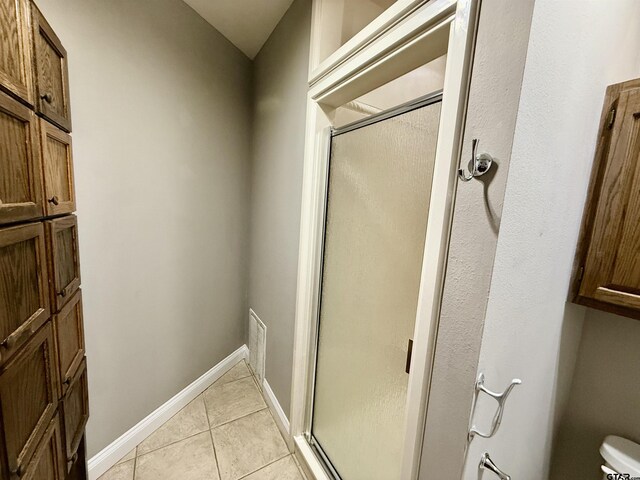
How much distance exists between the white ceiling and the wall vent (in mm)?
1990

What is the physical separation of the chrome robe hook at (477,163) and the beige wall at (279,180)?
0.96 meters

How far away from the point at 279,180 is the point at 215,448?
1.64 metres

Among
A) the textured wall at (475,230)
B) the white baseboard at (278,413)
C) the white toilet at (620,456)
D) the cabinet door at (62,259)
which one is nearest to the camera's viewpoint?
the textured wall at (475,230)

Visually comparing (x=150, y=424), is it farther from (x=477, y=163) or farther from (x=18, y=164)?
(x=477, y=163)

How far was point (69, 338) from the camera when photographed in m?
0.98

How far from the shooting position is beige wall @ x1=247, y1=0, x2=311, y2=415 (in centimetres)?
146

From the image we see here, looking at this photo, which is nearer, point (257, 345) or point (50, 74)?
point (50, 74)

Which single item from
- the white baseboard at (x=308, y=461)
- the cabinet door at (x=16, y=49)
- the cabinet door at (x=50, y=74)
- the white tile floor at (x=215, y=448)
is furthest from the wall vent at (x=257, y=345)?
the cabinet door at (x=16, y=49)

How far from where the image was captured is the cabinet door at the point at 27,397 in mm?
632

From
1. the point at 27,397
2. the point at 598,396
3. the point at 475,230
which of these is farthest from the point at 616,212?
the point at 27,397

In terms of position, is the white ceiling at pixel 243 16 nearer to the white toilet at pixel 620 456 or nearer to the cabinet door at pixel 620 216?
the cabinet door at pixel 620 216

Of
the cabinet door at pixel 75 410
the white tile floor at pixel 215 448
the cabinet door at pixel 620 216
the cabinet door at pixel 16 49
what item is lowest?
the white tile floor at pixel 215 448

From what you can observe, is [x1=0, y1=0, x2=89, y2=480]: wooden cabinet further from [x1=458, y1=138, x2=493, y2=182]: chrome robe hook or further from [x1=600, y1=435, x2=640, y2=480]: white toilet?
[x1=600, y1=435, x2=640, y2=480]: white toilet

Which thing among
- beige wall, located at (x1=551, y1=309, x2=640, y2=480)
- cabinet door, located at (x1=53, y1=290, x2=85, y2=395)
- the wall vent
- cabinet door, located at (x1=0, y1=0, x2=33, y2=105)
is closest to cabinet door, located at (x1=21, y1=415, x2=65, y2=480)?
cabinet door, located at (x1=53, y1=290, x2=85, y2=395)
